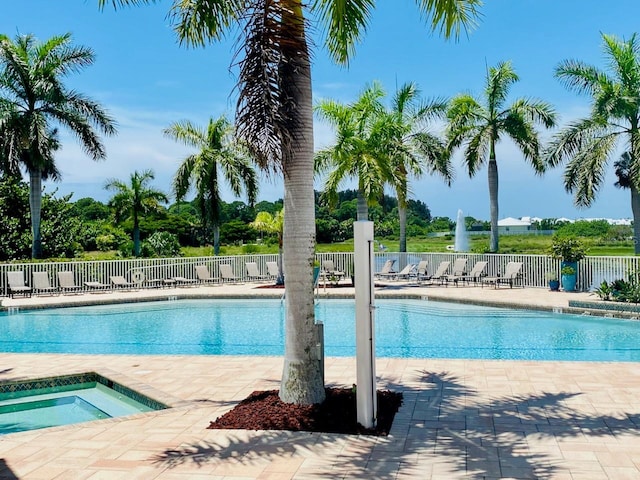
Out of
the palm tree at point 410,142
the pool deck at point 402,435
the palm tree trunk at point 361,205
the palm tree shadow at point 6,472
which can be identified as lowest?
the pool deck at point 402,435

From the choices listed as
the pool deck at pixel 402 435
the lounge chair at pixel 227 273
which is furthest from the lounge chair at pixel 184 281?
the pool deck at pixel 402 435

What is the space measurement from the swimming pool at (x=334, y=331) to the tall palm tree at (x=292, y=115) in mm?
4755

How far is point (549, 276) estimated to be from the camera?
1864cm

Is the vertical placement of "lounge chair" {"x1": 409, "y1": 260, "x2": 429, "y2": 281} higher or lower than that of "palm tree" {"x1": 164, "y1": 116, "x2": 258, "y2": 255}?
lower

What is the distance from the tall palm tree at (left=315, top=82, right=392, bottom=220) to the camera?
18.7 meters

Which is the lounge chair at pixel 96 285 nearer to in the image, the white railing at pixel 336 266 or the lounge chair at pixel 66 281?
the white railing at pixel 336 266

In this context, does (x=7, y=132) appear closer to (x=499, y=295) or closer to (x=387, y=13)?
(x=499, y=295)

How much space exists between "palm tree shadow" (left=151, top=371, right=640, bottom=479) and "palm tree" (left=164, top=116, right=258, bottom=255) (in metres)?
18.4

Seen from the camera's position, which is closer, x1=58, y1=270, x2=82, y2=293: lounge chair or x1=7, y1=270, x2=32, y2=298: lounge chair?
x1=7, y1=270, x2=32, y2=298: lounge chair

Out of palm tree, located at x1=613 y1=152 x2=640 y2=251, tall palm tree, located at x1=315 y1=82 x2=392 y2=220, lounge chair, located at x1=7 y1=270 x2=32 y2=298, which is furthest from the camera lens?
palm tree, located at x1=613 y1=152 x2=640 y2=251

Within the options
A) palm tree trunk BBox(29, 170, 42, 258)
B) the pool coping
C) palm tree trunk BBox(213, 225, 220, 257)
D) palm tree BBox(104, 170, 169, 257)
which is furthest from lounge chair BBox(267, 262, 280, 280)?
palm tree BBox(104, 170, 169, 257)

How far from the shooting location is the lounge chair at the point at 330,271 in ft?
68.8

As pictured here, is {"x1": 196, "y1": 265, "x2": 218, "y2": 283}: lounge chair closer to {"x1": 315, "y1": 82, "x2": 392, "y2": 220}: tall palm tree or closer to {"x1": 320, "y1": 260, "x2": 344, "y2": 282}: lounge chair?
{"x1": 320, "y1": 260, "x2": 344, "y2": 282}: lounge chair

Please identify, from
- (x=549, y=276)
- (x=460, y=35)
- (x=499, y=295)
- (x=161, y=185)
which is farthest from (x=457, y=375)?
(x=161, y=185)
